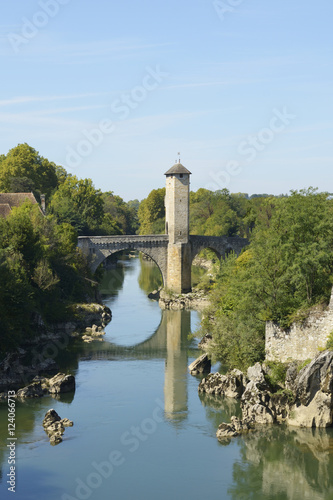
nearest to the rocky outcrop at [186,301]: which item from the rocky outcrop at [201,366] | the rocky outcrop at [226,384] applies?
the rocky outcrop at [201,366]

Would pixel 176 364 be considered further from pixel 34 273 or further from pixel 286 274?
pixel 34 273

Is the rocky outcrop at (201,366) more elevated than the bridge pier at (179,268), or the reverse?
the bridge pier at (179,268)

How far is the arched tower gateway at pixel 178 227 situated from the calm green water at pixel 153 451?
843 inches

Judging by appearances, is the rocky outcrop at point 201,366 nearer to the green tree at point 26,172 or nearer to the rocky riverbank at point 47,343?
the rocky riverbank at point 47,343

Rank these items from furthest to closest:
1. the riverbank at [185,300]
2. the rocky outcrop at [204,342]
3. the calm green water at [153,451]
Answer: the riverbank at [185,300] < the rocky outcrop at [204,342] < the calm green water at [153,451]

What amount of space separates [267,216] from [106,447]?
136 ft

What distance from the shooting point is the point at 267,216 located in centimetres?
6281

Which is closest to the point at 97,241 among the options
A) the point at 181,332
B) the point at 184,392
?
the point at 181,332

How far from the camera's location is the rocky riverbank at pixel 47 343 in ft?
98.7

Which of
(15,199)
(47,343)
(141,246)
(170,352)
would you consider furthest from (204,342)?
(15,199)

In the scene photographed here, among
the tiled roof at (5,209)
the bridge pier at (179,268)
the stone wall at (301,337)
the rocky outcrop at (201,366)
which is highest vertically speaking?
the tiled roof at (5,209)

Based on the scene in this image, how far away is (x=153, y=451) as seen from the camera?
2350cm

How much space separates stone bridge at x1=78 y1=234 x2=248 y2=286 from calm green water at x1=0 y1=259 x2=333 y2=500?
20.0 m

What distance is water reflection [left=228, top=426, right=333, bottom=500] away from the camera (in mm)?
21062
